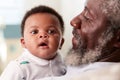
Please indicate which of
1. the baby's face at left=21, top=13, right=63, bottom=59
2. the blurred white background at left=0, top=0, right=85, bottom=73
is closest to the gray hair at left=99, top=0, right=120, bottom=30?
the baby's face at left=21, top=13, right=63, bottom=59

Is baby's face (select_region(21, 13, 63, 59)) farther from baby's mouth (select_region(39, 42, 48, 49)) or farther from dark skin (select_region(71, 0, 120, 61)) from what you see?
dark skin (select_region(71, 0, 120, 61))

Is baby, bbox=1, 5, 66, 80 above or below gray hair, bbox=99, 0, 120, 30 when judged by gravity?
below

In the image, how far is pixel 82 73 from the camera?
1.03 meters

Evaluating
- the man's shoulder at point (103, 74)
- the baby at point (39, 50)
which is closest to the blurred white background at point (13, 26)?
the baby at point (39, 50)

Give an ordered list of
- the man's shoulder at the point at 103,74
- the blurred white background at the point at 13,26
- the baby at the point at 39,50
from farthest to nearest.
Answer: the blurred white background at the point at 13,26 → the baby at the point at 39,50 → the man's shoulder at the point at 103,74

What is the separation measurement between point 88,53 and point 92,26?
11cm

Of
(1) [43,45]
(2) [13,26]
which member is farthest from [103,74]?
(2) [13,26]

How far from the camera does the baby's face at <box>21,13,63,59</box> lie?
1264 mm

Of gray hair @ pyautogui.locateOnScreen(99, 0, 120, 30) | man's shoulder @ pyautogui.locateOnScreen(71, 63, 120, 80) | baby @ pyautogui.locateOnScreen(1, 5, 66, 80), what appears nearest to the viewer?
man's shoulder @ pyautogui.locateOnScreen(71, 63, 120, 80)

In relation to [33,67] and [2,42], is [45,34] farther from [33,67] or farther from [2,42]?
[2,42]

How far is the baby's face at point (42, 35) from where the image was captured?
4.15 ft

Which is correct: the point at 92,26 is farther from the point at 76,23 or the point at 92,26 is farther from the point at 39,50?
the point at 39,50

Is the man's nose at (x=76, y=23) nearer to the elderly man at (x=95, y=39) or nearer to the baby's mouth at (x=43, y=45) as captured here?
the elderly man at (x=95, y=39)

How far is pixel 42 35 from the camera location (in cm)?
126
